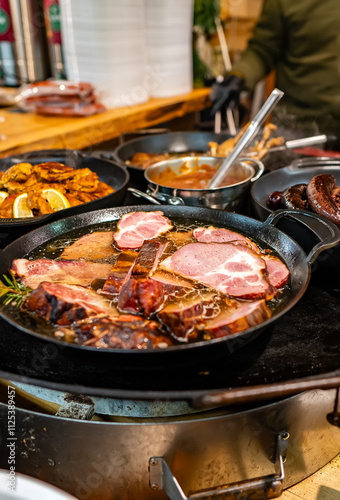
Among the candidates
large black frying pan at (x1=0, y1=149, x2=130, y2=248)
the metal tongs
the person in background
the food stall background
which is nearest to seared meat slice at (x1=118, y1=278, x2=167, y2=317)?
large black frying pan at (x1=0, y1=149, x2=130, y2=248)

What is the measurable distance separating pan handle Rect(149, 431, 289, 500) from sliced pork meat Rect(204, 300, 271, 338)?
391 millimetres

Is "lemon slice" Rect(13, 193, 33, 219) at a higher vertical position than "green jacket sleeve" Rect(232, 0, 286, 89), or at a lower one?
lower

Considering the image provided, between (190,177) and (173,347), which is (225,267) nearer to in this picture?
(173,347)

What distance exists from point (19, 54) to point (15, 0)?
53 cm

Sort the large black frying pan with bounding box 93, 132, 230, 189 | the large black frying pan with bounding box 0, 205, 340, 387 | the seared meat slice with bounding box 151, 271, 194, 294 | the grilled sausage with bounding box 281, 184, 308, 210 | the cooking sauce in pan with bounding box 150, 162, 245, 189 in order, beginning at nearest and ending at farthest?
the large black frying pan with bounding box 0, 205, 340, 387 → the seared meat slice with bounding box 151, 271, 194, 294 → the grilled sausage with bounding box 281, 184, 308, 210 → the cooking sauce in pan with bounding box 150, 162, 245, 189 → the large black frying pan with bounding box 93, 132, 230, 189

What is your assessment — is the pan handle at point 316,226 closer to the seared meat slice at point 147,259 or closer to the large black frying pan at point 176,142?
the seared meat slice at point 147,259

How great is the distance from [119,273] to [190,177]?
3.58ft

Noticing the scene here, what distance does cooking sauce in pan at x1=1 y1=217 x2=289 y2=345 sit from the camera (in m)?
1.21

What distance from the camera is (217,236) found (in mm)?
1650

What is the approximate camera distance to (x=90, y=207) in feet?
6.17

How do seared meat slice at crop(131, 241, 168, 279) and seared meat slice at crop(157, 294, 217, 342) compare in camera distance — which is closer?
seared meat slice at crop(157, 294, 217, 342)

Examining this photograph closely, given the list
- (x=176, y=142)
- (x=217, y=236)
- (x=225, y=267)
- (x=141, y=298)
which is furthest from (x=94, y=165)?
(x=141, y=298)

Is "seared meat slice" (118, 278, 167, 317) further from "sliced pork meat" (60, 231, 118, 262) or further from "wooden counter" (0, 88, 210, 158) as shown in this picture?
"wooden counter" (0, 88, 210, 158)

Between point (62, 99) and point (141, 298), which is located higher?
point (62, 99)
